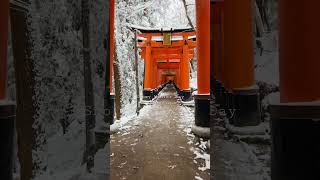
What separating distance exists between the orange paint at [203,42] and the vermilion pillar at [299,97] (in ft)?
15.2

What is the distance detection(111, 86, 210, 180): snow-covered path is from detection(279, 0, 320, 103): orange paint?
244 centimetres

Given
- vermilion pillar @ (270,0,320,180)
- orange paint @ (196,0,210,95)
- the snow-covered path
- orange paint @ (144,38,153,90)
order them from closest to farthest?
1. vermilion pillar @ (270,0,320,180)
2. the snow-covered path
3. orange paint @ (196,0,210,95)
4. orange paint @ (144,38,153,90)

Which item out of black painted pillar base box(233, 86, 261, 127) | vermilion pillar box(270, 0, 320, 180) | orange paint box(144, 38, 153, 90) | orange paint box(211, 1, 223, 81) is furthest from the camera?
orange paint box(144, 38, 153, 90)

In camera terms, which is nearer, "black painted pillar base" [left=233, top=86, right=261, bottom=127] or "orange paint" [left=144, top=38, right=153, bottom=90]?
"black painted pillar base" [left=233, top=86, right=261, bottom=127]

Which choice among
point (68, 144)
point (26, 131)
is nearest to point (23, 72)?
point (26, 131)

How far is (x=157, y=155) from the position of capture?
206 inches

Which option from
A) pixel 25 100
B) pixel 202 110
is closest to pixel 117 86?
pixel 202 110

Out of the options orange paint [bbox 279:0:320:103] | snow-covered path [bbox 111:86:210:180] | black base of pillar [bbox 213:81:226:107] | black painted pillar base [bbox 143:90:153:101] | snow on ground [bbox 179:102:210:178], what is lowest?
snow-covered path [bbox 111:86:210:180]

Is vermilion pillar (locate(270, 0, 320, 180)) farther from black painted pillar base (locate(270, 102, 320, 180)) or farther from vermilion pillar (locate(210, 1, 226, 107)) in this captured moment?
vermilion pillar (locate(210, 1, 226, 107))

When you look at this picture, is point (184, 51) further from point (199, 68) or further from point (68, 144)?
point (68, 144)

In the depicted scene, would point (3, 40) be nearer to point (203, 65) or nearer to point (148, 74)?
point (203, 65)

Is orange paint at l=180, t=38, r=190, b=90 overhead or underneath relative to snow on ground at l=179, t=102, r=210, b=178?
overhead

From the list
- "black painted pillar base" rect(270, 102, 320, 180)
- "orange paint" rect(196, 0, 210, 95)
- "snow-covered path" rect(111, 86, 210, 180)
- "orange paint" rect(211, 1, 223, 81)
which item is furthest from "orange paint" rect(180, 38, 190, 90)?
"black painted pillar base" rect(270, 102, 320, 180)

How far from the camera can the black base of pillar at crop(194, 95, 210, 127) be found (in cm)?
679
